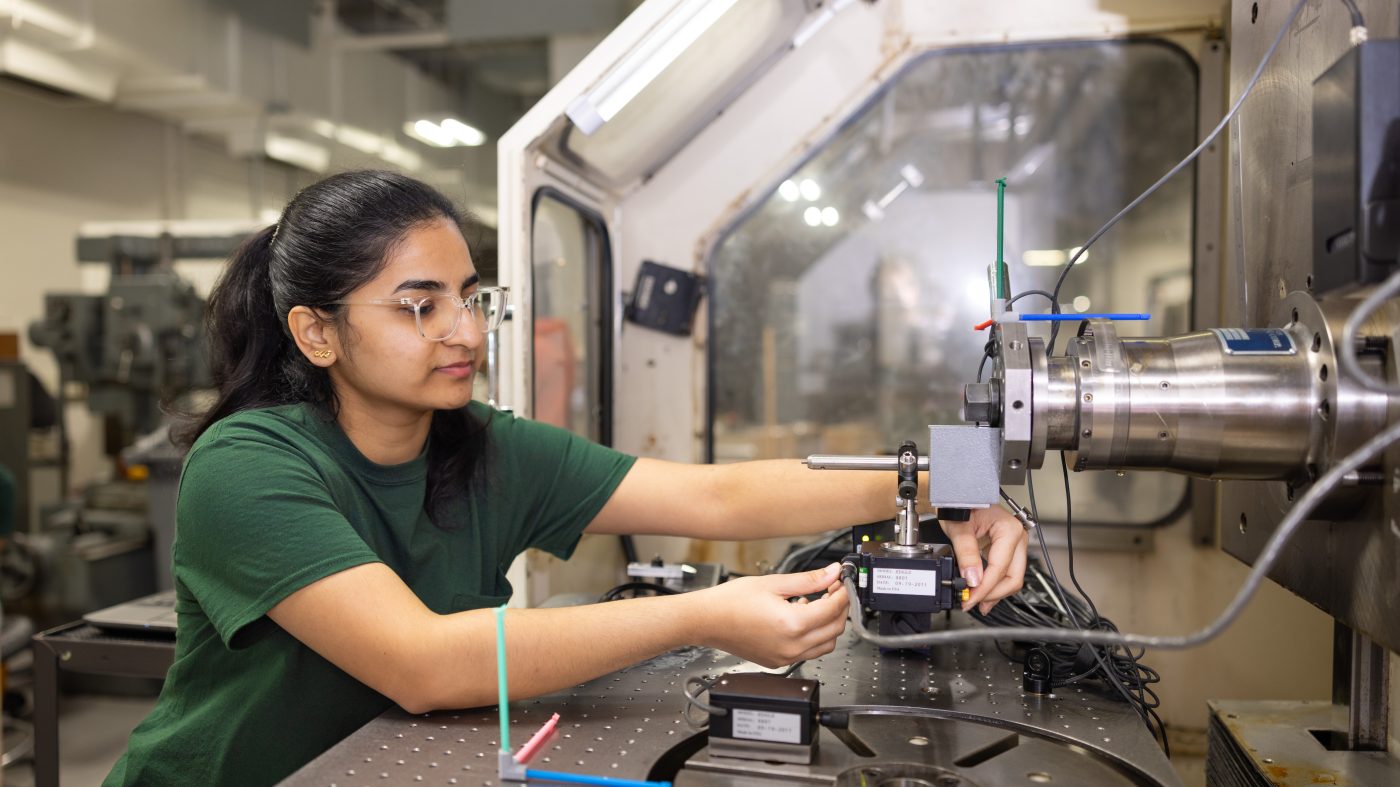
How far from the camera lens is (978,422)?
0.98 meters

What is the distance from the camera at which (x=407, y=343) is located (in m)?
1.19

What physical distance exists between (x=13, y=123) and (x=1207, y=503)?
5520mm

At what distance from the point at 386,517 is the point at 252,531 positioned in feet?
0.79

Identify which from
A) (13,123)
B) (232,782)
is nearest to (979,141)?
(232,782)

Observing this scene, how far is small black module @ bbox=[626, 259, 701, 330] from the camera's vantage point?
2.18 meters

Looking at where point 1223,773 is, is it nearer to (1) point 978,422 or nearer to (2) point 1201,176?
(1) point 978,422

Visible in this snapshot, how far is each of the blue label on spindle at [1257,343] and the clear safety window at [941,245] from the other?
118cm

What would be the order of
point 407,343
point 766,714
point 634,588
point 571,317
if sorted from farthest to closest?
1. point 571,317
2. point 634,588
3. point 407,343
4. point 766,714

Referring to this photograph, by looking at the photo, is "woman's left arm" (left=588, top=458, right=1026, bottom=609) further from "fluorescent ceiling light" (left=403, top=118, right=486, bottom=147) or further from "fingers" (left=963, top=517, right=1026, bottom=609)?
"fluorescent ceiling light" (left=403, top=118, right=486, bottom=147)

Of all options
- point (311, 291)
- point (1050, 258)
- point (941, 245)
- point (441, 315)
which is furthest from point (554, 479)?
point (1050, 258)

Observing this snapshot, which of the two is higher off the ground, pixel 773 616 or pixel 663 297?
pixel 663 297

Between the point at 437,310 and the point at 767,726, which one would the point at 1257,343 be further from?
the point at 437,310

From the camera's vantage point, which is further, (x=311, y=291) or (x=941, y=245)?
(x=941, y=245)

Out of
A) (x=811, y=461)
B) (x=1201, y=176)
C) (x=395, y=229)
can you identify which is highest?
(x=1201, y=176)
